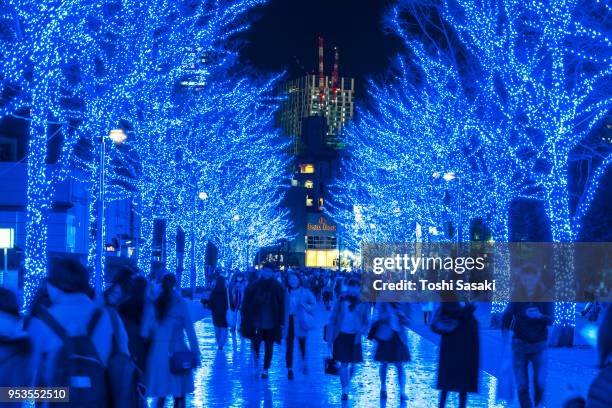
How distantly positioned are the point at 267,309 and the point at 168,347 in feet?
20.0

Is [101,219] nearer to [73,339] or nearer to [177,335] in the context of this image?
[177,335]

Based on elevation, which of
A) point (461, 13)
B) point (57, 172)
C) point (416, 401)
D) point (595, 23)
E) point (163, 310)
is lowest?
point (416, 401)

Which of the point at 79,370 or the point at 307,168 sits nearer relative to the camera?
the point at 79,370

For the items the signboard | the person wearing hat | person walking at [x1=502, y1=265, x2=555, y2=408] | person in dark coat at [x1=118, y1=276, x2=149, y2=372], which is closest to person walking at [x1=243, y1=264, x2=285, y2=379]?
person walking at [x1=502, y1=265, x2=555, y2=408]

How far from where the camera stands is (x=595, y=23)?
18.6m

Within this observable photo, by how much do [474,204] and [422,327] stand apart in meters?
10.6

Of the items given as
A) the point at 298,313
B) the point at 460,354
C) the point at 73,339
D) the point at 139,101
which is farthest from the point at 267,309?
the point at 139,101

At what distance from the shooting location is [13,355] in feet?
19.9

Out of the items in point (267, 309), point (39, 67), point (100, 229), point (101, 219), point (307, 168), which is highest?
point (307, 168)

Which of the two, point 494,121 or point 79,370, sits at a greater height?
point 494,121

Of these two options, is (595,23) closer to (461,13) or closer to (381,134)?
(461,13)

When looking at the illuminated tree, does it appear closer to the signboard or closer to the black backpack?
the black backpack

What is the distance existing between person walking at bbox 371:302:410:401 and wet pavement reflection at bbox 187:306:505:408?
0.51m

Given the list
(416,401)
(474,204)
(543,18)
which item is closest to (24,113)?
(474,204)
